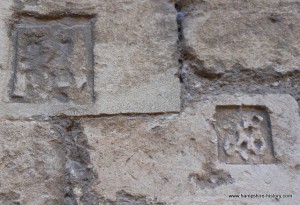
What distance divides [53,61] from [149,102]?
0.28 meters

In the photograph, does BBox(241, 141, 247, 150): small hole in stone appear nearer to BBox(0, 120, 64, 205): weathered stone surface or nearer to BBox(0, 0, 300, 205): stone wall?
BBox(0, 0, 300, 205): stone wall

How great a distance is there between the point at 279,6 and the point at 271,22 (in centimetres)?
6

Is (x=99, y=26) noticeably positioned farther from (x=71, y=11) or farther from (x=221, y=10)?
(x=221, y=10)

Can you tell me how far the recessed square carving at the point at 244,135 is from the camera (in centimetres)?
114

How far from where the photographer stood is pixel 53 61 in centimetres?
123

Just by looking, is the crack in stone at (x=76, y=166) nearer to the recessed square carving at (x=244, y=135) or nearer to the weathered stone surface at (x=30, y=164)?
the weathered stone surface at (x=30, y=164)

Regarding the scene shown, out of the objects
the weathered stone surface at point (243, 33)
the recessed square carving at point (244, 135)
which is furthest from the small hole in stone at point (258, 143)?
the weathered stone surface at point (243, 33)

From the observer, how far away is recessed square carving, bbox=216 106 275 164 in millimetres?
1140

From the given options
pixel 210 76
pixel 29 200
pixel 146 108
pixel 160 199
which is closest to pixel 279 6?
pixel 210 76

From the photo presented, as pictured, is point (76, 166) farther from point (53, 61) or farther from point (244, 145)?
point (244, 145)

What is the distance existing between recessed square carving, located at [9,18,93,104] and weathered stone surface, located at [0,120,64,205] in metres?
0.08

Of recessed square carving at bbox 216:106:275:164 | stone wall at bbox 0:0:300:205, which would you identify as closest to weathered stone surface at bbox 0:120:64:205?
stone wall at bbox 0:0:300:205

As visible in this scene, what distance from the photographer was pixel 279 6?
128 cm

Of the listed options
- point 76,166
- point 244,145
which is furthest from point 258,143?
point 76,166
